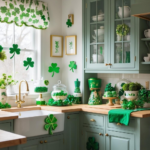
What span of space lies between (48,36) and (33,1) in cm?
61

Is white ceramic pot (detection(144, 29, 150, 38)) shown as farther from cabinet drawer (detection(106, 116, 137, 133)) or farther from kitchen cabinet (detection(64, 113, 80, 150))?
kitchen cabinet (detection(64, 113, 80, 150))

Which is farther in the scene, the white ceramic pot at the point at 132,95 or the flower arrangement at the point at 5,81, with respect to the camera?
the flower arrangement at the point at 5,81

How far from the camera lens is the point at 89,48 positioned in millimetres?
4363

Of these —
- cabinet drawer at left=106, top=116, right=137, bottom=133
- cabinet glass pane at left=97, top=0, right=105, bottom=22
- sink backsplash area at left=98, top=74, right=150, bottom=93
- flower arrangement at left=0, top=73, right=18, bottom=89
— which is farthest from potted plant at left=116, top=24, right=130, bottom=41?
flower arrangement at left=0, top=73, right=18, bottom=89

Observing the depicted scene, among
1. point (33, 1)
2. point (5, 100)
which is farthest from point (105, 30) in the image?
point (5, 100)

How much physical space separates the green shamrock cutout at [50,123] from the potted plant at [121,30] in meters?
1.40

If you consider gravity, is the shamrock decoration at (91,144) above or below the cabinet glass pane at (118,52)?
below

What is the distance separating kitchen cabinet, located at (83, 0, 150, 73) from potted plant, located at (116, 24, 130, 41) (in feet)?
0.07

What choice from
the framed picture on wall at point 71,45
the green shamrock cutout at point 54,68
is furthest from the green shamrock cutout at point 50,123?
the framed picture on wall at point 71,45

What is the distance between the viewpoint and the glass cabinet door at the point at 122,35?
3841 mm

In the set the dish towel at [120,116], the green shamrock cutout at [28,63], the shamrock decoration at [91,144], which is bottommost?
the shamrock decoration at [91,144]

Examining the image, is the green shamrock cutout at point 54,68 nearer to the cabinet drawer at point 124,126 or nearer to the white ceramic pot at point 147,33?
the cabinet drawer at point 124,126

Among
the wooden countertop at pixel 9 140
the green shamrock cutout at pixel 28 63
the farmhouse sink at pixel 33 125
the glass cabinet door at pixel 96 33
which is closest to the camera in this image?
the wooden countertop at pixel 9 140

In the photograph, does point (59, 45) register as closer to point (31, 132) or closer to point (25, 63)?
point (25, 63)
